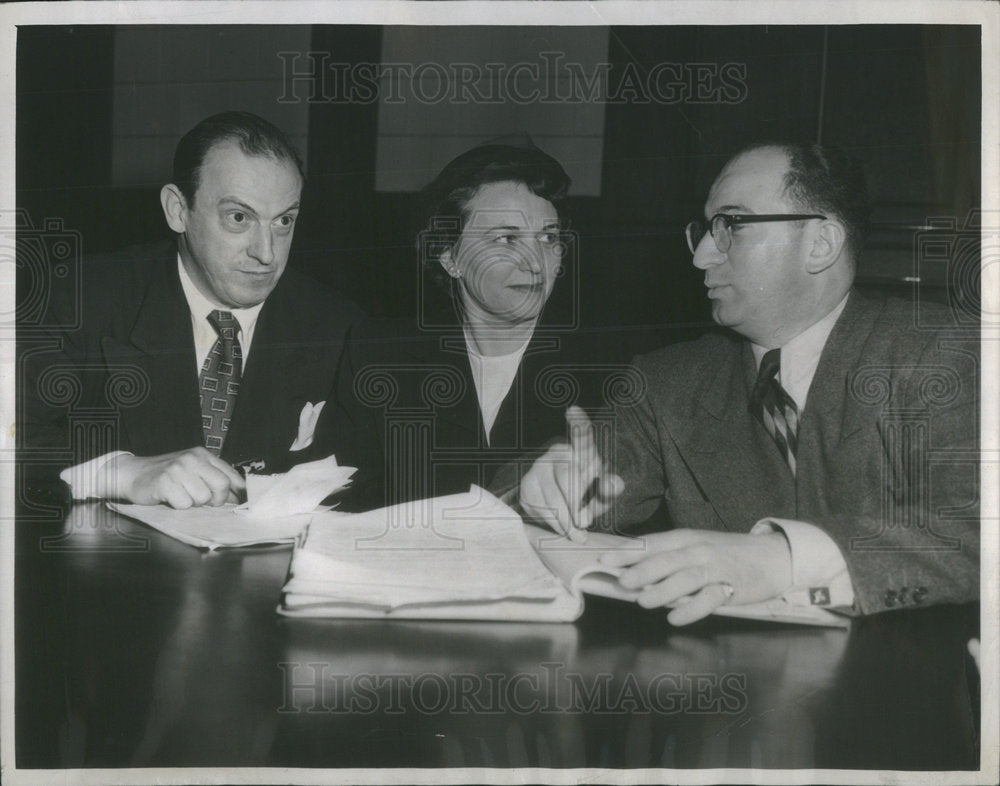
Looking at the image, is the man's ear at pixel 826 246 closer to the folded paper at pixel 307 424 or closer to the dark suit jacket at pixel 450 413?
the dark suit jacket at pixel 450 413

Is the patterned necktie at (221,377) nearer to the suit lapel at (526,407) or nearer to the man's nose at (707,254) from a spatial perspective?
the suit lapel at (526,407)

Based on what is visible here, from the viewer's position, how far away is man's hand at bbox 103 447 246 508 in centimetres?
Answer: 144

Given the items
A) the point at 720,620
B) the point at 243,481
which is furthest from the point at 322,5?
the point at 720,620

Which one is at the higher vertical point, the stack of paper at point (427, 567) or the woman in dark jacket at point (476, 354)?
the woman in dark jacket at point (476, 354)

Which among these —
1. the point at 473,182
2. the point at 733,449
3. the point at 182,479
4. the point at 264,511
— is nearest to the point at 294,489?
the point at 264,511

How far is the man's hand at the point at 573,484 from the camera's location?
1.44 metres

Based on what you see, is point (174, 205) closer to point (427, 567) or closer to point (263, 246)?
point (263, 246)

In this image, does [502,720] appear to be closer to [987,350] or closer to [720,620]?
[720,620]

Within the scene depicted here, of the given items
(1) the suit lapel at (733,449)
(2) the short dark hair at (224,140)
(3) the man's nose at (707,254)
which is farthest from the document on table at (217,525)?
(3) the man's nose at (707,254)

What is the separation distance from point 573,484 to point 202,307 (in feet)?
2.06

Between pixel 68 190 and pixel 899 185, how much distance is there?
4.17 ft

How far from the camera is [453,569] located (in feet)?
4.64

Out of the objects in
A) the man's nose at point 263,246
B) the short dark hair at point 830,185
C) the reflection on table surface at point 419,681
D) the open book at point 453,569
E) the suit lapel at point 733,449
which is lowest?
the reflection on table surface at point 419,681

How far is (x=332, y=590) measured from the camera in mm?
1400
